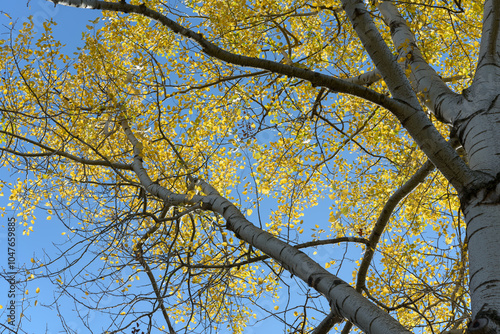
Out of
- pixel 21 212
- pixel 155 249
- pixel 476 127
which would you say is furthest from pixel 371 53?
pixel 21 212

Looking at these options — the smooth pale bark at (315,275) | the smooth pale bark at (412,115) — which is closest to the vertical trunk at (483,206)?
the smooth pale bark at (412,115)

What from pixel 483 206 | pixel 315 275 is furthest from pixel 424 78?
pixel 315 275

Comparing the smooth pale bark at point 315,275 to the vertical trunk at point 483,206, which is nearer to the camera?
the vertical trunk at point 483,206

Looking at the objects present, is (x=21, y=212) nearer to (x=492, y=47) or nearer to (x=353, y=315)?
(x=353, y=315)

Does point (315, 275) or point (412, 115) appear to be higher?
point (412, 115)

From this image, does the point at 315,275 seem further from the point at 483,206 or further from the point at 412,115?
the point at 412,115

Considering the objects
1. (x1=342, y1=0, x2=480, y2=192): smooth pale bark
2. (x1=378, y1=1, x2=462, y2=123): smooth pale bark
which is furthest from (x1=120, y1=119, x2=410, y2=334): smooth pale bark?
(x1=378, y1=1, x2=462, y2=123): smooth pale bark

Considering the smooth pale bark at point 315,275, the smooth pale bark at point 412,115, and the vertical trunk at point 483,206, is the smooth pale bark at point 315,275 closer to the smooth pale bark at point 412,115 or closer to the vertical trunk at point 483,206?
the vertical trunk at point 483,206

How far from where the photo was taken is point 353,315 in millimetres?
1816

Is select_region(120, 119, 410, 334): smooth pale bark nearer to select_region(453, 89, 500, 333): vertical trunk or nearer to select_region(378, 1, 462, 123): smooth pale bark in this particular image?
select_region(453, 89, 500, 333): vertical trunk

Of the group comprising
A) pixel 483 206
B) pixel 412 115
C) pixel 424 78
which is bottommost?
pixel 483 206

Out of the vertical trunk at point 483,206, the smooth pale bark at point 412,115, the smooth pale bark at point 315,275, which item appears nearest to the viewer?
the vertical trunk at point 483,206

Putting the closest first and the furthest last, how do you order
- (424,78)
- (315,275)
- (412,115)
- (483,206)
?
1. (483,206)
2. (315,275)
3. (412,115)
4. (424,78)

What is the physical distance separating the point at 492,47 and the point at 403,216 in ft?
16.1
